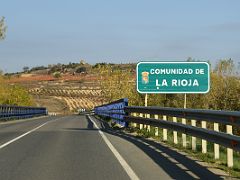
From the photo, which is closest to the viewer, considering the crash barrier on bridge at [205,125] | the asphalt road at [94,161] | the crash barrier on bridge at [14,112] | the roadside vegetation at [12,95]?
the crash barrier on bridge at [205,125]

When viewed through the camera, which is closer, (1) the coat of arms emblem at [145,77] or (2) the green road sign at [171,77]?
(2) the green road sign at [171,77]

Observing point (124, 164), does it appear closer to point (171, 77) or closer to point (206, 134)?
point (206, 134)

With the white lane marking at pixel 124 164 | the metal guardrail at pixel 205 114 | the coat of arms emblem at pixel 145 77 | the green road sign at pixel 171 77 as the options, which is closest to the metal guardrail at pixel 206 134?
the metal guardrail at pixel 205 114

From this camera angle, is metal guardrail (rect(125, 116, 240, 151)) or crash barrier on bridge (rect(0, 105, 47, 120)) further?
crash barrier on bridge (rect(0, 105, 47, 120))

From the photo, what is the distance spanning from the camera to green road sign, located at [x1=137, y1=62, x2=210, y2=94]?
2277cm

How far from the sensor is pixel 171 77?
23.3 m

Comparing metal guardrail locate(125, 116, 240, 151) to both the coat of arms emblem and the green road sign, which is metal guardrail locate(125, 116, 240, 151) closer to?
the green road sign

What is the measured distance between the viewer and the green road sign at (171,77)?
2277cm

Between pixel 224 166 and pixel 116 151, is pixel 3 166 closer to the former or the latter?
pixel 116 151

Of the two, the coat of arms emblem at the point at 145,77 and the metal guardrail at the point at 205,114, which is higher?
the coat of arms emblem at the point at 145,77

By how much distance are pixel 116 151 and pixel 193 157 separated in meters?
2.44

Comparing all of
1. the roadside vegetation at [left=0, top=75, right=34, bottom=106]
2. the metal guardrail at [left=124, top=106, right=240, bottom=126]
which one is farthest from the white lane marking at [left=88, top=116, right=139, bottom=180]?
the roadside vegetation at [left=0, top=75, right=34, bottom=106]

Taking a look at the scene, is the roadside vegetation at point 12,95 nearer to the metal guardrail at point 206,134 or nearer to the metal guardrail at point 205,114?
the metal guardrail at point 205,114

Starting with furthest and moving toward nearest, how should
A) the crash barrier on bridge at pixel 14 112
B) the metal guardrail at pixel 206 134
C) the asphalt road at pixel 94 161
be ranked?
the crash barrier on bridge at pixel 14 112, the asphalt road at pixel 94 161, the metal guardrail at pixel 206 134
